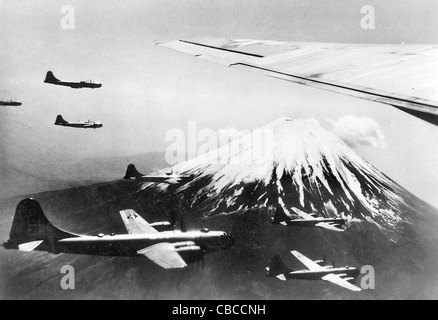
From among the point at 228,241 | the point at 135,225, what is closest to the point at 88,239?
the point at 135,225

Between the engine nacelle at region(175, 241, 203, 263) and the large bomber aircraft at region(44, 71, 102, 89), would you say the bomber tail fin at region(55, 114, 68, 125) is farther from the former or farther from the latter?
the engine nacelle at region(175, 241, 203, 263)

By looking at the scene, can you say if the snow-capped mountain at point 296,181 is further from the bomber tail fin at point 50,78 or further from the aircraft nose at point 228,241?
the bomber tail fin at point 50,78

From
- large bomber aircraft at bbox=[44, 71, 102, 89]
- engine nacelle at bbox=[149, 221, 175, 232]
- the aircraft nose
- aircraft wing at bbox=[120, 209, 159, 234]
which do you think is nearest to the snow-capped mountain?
aircraft wing at bbox=[120, 209, 159, 234]

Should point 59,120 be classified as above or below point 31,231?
above

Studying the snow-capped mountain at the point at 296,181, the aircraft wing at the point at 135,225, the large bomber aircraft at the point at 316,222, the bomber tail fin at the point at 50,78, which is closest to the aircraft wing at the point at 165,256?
the aircraft wing at the point at 135,225

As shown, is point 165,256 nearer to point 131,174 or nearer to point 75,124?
point 131,174

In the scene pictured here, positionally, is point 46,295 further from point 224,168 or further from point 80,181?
point 224,168
